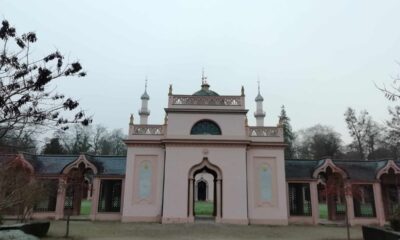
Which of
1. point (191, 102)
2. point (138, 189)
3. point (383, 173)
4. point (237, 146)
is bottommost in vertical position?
point (138, 189)

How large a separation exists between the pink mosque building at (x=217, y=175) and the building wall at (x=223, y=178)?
0.06 meters

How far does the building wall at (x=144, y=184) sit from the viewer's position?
71.7 ft

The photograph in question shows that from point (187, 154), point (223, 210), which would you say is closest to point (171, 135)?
point (187, 154)

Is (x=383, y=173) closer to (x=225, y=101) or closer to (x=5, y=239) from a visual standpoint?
(x=225, y=101)

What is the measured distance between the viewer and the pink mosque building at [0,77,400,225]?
2167cm

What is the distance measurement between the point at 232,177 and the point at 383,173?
37.3 ft

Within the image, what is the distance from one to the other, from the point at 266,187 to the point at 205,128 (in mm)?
6018

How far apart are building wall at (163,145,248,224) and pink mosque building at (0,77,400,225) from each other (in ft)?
0.21

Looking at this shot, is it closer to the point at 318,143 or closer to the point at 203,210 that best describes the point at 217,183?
the point at 203,210

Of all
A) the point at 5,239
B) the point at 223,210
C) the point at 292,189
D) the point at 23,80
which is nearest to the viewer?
the point at 23,80

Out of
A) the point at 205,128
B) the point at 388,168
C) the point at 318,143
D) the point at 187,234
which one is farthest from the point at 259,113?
the point at 318,143

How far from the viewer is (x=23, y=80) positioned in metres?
7.06

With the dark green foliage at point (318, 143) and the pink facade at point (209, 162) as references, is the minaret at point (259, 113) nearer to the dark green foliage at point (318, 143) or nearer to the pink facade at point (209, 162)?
the pink facade at point (209, 162)

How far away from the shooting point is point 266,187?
2233 centimetres
